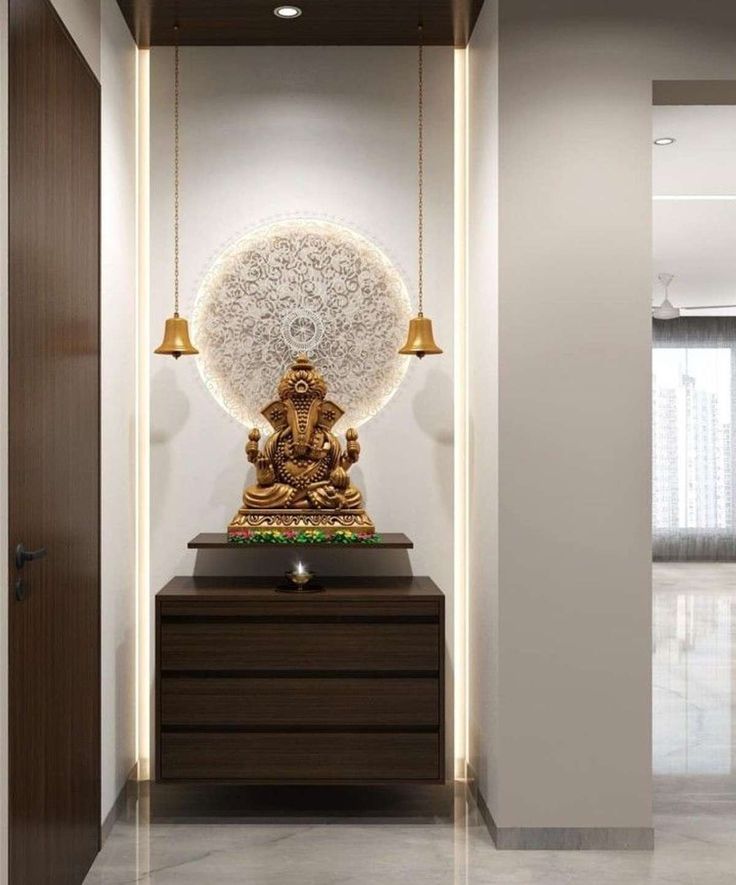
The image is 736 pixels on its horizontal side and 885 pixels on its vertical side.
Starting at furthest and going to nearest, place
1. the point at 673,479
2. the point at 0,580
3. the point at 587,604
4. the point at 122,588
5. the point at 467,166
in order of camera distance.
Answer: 1. the point at 673,479
2. the point at 467,166
3. the point at 122,588
4. the point at 587,604
5. the point at 0,580

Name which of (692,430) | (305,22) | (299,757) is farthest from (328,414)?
(692,430)

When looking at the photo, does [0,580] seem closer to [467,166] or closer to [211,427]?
[211,427]

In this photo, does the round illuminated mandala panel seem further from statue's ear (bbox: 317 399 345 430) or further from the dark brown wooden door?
the dark brown wooden door

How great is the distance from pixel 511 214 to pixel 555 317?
365 mm

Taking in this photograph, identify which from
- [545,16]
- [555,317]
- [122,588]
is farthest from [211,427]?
[545,16]

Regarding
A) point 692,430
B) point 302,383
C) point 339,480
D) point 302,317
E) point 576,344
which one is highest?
point 302,317

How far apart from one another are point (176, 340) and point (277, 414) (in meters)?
0.47

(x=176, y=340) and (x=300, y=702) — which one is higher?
(x=176, y=340)

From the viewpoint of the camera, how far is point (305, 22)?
346cm

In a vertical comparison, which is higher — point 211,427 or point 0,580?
point 211,427

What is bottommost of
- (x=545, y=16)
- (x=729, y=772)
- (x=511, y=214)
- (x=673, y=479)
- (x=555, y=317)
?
(x=729, y=772)

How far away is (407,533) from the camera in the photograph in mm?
3754

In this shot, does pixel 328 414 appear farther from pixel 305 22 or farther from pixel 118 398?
pixel 305 22

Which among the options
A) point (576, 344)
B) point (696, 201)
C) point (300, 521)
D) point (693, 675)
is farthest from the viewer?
point (696, 201)
